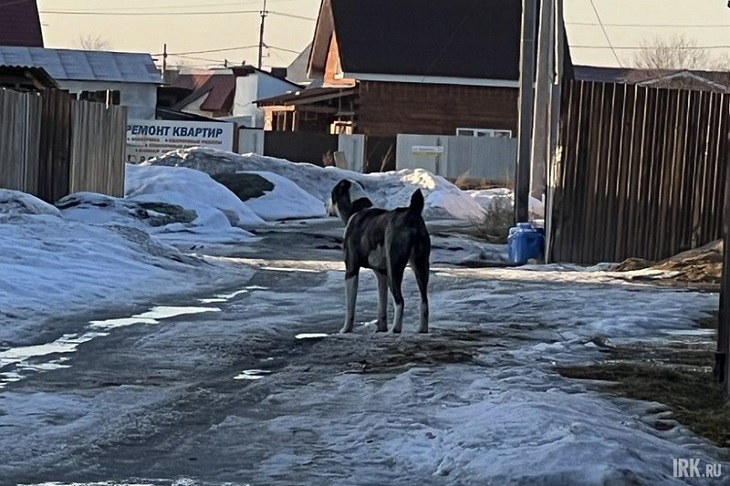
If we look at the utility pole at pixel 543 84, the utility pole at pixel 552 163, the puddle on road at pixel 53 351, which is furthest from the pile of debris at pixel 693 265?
the utility pole at pixel 543 84

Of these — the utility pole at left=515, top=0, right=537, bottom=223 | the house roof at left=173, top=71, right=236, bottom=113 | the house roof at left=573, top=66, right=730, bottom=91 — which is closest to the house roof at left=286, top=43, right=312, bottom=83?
the house roof at left=173, top=71, right=236, bottom=113

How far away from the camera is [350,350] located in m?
10.9

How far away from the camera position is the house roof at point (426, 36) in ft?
185

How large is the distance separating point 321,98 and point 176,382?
153 feet

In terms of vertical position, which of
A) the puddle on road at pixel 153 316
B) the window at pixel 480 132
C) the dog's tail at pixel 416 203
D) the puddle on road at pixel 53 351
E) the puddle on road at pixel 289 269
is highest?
the window at pixel 480 132

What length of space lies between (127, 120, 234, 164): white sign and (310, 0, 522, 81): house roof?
7787 millimetres

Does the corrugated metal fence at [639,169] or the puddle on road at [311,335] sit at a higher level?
the corrugated metal fence at [639,169]

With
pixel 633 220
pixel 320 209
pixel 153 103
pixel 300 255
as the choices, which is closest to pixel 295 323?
pixel 633 220

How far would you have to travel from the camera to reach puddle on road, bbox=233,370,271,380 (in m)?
9.70

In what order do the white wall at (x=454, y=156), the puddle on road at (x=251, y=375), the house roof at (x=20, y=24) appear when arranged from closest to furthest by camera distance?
1. the puddle on road at (x=251, y=375)
2. the white wall at (x=454, y=156)
3. the house roof at (x=20, y=24)

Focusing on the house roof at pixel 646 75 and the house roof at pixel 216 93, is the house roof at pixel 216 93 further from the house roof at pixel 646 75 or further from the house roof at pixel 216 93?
the house roof at pixel 646 75

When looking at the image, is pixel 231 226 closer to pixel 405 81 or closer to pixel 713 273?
pixel 713 273

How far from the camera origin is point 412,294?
15.8 m

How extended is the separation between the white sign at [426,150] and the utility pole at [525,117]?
23.5 m
